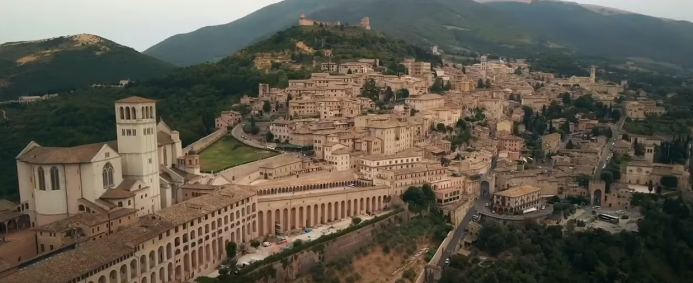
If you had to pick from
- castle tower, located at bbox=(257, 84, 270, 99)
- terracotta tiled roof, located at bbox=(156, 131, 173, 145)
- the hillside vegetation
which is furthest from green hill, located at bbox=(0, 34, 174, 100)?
terracotta tiled roof, located at bbox=(156, 131, 173, 145)

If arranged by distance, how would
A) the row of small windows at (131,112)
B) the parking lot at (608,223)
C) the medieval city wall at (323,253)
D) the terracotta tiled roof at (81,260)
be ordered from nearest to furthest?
the terracotta tiled roof at (81,260), the medieval city wall at (323,253), the row of small windows at (131,112), the parking lot at (608,223)

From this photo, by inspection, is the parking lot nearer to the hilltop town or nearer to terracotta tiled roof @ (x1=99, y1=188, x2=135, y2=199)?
the hilltop town

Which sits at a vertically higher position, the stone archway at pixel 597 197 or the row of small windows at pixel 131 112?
the row of small windows at pixel 131 112

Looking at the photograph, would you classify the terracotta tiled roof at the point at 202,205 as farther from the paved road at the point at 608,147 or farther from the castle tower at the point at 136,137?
the paved road at the point at 608,147

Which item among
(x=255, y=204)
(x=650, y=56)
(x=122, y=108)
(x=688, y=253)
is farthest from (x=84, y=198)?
(x=650, y=56)

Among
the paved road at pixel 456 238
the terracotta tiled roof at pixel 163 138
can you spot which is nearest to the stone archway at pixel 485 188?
the paved road at pixel 456 238

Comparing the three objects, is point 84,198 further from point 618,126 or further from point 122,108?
point 618,126
